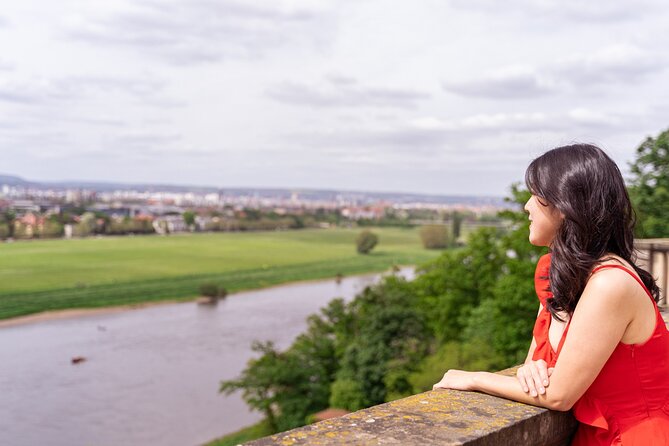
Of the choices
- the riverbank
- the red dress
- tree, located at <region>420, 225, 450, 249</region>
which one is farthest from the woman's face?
tree, located at <region>420, 225, 450, 249</region>

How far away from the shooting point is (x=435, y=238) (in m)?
114

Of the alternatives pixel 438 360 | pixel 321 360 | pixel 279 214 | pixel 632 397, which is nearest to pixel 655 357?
pixel 632 397

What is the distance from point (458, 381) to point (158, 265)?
307 ft

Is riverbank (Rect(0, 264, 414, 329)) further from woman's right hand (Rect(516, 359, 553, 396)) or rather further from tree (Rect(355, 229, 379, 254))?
woman's right hand (Rect(516, 359, 553, 396))

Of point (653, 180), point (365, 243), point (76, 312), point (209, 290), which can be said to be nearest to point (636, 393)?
point (653, 180)

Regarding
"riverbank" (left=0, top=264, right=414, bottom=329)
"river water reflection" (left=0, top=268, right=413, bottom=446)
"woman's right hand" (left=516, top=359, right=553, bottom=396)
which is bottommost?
"river water reflection" (left=0, top=268, right=413, bottom=446)

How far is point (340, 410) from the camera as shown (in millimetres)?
30297

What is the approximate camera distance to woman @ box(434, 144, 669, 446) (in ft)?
6.77

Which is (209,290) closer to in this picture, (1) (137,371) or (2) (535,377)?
(1) (137,371)

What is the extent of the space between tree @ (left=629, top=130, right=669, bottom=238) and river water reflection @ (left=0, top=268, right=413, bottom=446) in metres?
27.0

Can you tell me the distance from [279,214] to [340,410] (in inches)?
4571

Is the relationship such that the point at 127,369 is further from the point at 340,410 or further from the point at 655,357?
the point at 655,357

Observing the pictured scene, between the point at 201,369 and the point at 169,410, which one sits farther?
the point at 201,369

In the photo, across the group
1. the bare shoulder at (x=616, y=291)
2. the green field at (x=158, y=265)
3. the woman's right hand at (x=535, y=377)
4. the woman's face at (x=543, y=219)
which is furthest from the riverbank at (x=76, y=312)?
the bare shoulder at (x=616, y=291)
